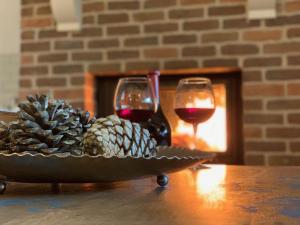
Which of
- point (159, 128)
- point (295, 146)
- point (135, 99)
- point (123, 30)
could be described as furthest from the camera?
point (123, 30)

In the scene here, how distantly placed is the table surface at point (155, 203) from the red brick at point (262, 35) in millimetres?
1525

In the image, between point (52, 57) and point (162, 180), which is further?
point (52, 57)

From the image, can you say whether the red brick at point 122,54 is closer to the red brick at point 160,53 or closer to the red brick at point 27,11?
the red brick at point 160,53

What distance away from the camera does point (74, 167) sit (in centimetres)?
52

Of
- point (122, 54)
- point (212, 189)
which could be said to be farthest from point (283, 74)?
point (212, 189)

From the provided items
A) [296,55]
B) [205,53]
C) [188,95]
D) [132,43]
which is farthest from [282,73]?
[188,95]

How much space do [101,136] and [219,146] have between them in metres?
1.70

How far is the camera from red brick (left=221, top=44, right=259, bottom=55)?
84.2 inches

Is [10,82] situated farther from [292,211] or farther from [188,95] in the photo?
[292,211]

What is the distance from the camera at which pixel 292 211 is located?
0.44 metres

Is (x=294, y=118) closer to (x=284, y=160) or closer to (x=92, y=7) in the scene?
(x=284, y=160)

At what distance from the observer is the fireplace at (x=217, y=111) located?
7.25 ft

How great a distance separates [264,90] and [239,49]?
0.23 m

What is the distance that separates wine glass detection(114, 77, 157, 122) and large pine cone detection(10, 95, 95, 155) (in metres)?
0.42
